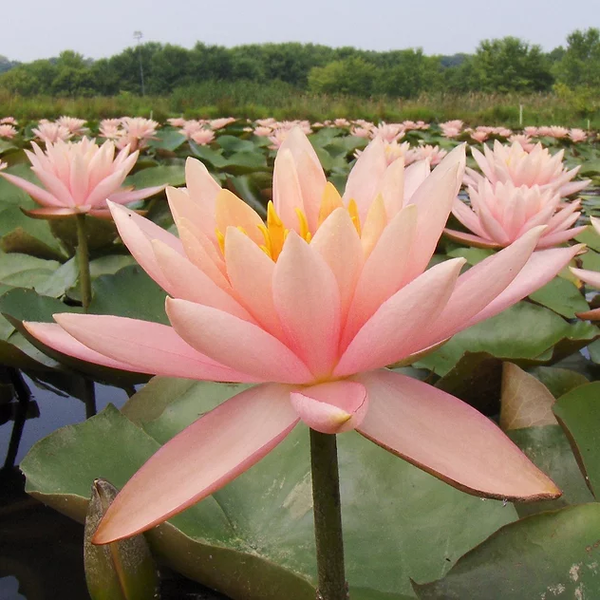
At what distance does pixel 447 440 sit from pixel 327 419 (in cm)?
10

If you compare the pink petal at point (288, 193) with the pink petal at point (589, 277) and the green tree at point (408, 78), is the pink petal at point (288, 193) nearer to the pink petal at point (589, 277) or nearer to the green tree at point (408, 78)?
the pink petal at point (589, 277)

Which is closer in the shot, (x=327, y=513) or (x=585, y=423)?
(x=327, y=513)

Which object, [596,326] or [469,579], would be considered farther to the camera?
[596,326]

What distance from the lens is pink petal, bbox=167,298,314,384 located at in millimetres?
360

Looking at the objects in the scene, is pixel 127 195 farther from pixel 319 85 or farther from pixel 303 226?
pixel 319 85

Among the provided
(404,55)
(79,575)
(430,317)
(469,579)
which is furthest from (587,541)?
(404,55)

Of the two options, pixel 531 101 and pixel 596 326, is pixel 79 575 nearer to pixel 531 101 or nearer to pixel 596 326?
pixel 596 326

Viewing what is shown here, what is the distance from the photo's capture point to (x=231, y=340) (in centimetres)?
37

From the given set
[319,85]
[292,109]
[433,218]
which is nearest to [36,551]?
[433,218]

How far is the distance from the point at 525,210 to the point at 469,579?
833 mm

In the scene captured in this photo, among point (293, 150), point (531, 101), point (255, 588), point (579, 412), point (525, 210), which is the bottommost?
point (255, 588)

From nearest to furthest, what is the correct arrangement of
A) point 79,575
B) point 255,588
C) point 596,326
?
point 255,588
point 79,575
point 596,326

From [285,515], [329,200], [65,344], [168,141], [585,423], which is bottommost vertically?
[285,515]

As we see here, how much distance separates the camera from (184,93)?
14461mm
